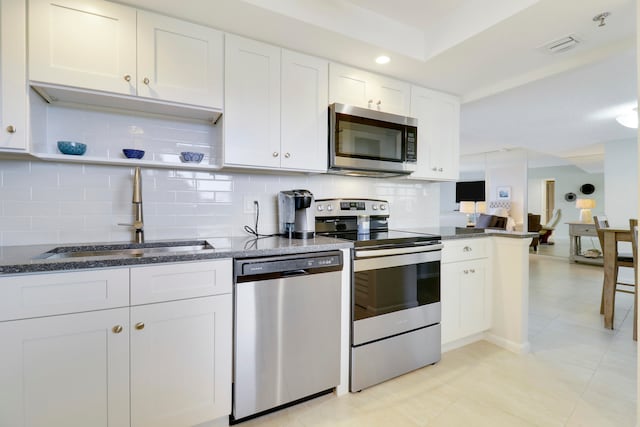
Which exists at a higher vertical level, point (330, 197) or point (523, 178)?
point (523, 178)

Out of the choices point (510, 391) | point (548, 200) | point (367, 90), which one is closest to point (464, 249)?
point (510, 391)

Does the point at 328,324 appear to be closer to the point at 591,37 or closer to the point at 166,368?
the point at 166,368

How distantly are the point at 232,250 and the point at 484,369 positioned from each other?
1965mm

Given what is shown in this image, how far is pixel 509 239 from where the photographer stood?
8.32ft

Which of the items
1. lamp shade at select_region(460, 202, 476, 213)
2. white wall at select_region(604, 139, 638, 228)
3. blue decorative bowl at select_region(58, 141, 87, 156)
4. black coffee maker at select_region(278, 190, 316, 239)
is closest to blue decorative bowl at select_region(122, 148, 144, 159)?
blue decorative bowl at select_region(58, 141, 87, 156)

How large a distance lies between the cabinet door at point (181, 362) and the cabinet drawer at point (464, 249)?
1.63 meters

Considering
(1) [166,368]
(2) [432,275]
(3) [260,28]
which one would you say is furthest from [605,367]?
(3) [260,28]

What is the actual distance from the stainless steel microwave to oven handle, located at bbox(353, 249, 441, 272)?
70 cm

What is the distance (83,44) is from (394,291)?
2206mm

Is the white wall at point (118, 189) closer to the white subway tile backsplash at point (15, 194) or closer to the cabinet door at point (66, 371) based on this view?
the white subway tile backsplash at point (15, 194)

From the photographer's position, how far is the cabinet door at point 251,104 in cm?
188

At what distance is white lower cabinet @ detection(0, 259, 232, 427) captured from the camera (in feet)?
3.92

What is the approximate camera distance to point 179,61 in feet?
5.73

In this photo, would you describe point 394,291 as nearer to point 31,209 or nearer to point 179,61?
point 179,61
